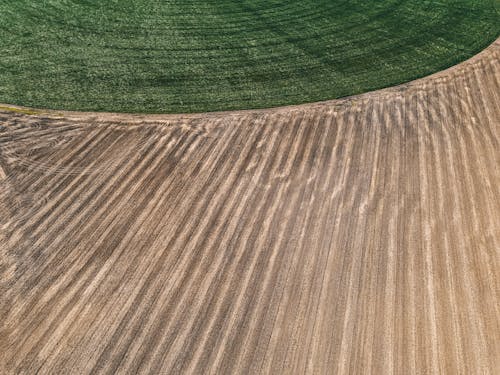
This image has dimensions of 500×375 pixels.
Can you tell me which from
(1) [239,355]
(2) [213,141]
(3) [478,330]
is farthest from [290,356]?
(2) [213,141]

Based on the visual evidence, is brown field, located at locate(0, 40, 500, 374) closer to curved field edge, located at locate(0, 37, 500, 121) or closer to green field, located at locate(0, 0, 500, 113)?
curved field edge, located at locate(0, 37, 500, 121)

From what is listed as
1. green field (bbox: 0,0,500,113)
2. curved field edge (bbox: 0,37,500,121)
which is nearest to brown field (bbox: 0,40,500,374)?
curved field edge (bbox: 0,37,500,121)

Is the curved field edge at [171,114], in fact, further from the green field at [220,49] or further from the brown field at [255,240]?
the green field at [220,49]

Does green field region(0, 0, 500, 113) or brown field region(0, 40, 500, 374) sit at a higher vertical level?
green field region(0, 0, 500, 113)

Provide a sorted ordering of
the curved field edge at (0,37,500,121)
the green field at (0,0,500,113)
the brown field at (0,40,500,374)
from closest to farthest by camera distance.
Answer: the brown field at (0,40,500,374) < the curved field edge at (0,37,500,121) < the green field at (0,0,500,113)

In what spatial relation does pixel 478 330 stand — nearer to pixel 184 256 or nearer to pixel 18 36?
pixel 184 256
